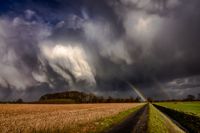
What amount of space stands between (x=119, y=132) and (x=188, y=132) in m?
10.7

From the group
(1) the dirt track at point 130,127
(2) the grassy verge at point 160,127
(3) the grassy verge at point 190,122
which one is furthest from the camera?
(3) the grassy verge at point 190,122

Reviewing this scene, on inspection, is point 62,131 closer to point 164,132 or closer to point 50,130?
point 50,130

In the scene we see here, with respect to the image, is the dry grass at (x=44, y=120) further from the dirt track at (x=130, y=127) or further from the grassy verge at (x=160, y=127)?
the grassy verge at (x=160, y=127)

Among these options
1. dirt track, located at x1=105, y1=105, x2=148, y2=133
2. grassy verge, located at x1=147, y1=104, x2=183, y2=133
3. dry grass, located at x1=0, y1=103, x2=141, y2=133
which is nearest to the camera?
dry grass, located at x1=0, y1=103, x2=141, y2=133

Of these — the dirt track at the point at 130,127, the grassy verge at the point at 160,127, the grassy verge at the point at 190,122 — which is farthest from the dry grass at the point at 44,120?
the grassy verge at the point at 190,122

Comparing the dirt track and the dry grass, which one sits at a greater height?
the dry grass

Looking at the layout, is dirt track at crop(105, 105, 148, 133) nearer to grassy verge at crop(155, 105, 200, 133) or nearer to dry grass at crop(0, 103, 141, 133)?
dry grass at crop(0, 103, 141, 133)

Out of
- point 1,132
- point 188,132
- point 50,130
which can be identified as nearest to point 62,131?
point 50,130

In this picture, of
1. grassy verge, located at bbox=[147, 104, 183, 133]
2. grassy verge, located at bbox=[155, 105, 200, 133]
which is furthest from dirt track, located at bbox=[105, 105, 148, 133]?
grassy verge, located at bbox=[155, 105, 200, 133]

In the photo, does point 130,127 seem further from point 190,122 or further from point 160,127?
point 190,122

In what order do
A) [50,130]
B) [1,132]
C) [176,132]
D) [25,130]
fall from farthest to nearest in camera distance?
1. [176,132]
2. [50,130]
3. [25,130]
4. [1,132]

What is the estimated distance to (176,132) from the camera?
25.8 meters

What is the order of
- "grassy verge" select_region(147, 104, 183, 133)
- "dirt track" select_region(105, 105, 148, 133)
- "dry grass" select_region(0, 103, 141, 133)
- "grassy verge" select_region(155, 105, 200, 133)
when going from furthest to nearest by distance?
"grassy verge" select_region(155, 105, 200, 133) → "grassy verge" select_region(147, 104, 183, 133) → "dirt track" select_region(105, 105, 148, 133) → "dry grass" select_region(0, 103, 141, 133)

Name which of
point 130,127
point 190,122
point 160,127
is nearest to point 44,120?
point 130,127
